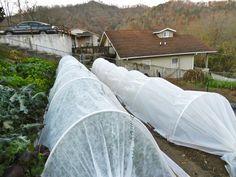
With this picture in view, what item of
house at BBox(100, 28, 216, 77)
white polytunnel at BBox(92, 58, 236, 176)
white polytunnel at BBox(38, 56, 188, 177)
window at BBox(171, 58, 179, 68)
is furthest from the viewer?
window at BBox(171, 58, 179, 68)

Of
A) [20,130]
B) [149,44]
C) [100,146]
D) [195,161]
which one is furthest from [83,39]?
[100,146]

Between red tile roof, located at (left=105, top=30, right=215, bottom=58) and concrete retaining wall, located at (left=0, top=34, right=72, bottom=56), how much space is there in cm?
392

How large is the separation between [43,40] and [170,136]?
17020 millimetres

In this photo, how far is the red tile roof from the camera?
19.8m

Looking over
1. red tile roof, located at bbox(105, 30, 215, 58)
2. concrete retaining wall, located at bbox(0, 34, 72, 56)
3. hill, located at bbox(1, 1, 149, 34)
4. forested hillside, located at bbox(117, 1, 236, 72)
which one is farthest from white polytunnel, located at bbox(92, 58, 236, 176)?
hill, located at bbox(1, 1, 149, 34)

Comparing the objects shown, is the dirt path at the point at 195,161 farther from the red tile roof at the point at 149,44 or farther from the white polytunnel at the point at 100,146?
the red tile roof at the point at 149,44

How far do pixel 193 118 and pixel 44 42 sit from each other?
57.2 ft

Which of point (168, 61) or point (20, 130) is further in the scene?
point (168, 61)

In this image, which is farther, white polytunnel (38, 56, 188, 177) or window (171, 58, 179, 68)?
window (171, 58, 179, 68)

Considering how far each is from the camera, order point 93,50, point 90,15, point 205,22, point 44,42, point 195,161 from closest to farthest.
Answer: point 195,161 < point 93,50 < point 44,42 < point 205,22 < point 90,15

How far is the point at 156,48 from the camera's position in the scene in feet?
68.1

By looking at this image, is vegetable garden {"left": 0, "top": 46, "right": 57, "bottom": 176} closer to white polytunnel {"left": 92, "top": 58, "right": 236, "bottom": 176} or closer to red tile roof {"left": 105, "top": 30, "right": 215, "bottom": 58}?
white polytunnel {"left": 92, "top": 58, "right": 236, "bottom": 176}

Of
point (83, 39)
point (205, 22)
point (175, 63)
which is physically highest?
point (205, 22)

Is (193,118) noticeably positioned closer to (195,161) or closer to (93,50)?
(195,161)
